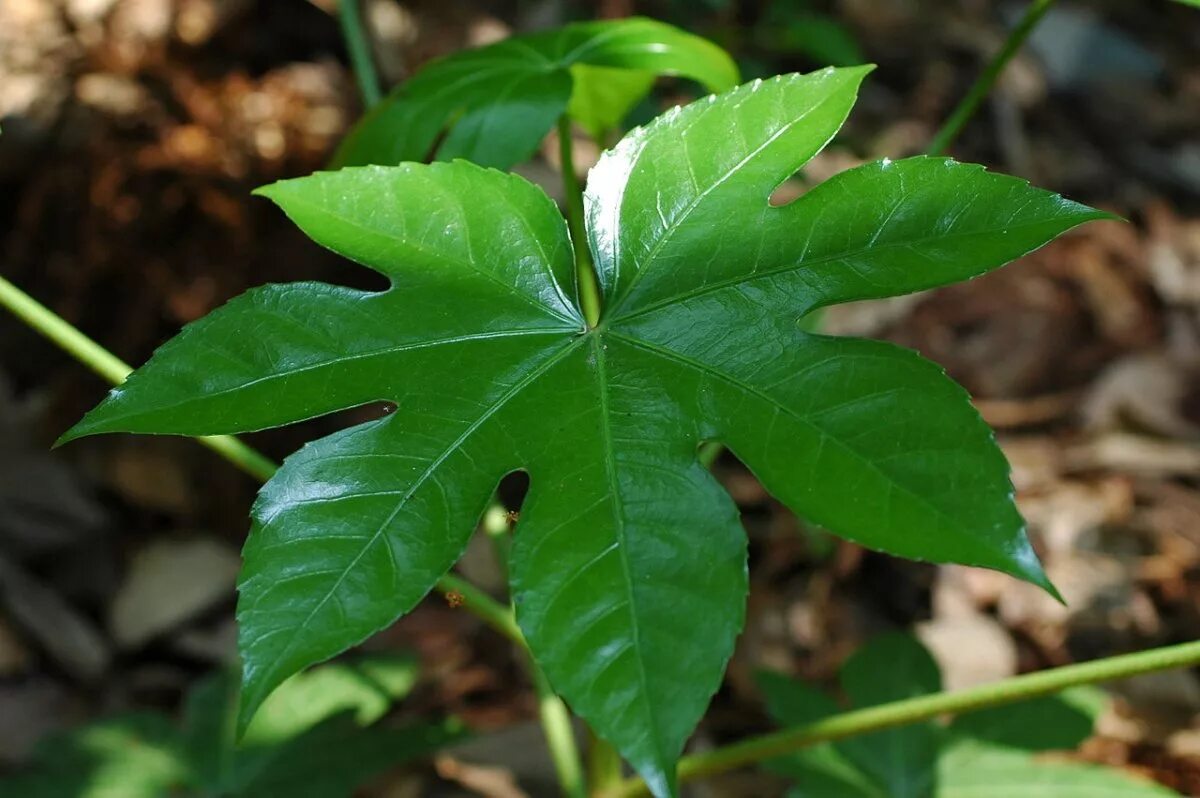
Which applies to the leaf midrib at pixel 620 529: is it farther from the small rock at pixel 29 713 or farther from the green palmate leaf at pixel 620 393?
the small rock at pixel 29 713

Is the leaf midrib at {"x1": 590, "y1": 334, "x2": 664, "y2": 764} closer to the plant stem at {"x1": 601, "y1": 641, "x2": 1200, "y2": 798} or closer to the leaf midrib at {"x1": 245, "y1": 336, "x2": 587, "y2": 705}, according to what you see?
the leaf midrib at {"x1": 245, "y1": 336, "x2": 587, "y2": 705}

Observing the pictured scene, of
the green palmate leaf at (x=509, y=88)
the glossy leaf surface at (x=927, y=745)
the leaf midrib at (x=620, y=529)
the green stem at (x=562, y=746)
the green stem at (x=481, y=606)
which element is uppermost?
the green palmate leaf at (x=509, y=88)

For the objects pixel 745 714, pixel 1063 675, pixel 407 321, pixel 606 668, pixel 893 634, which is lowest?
pixel 745 714

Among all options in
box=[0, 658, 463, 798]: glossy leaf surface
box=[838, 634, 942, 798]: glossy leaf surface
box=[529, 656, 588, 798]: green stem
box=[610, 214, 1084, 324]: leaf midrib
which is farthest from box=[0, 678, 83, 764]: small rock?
box=[610, 214, 1084, 324]: leaf midrib

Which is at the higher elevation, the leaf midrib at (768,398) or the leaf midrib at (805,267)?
the leaf midrib at (805,267)

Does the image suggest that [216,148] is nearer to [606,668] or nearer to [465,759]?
[465,759]

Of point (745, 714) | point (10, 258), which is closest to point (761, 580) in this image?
point (745, 714)

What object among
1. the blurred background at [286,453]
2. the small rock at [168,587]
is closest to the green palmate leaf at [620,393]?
the blurred background at [286,453]
